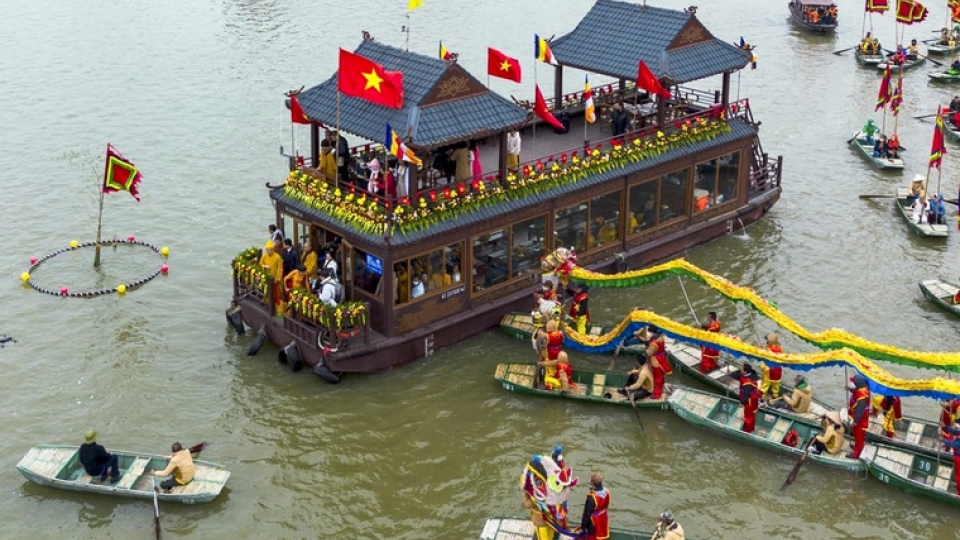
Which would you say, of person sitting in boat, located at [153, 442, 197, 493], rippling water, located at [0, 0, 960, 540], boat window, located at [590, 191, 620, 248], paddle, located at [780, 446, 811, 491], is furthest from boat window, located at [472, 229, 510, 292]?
paddle, located at [780, 446, 811, 491]

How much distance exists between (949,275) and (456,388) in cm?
1945

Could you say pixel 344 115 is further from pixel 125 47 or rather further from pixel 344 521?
pixel 125 47

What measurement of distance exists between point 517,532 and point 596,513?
2.14 metres

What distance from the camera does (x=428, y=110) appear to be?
111 feet

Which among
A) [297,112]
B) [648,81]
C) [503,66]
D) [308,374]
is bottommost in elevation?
[308,374]

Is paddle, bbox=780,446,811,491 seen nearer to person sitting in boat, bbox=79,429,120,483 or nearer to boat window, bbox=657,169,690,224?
boat window, bbox=657,169,690,224

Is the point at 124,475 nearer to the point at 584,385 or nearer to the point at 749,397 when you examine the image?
the point at 584,385

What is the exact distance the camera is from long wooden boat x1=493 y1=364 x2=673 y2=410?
A: 32.5 metres

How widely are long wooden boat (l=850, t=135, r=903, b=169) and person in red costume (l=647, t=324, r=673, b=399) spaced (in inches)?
929

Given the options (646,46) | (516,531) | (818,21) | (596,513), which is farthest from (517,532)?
(818,21)

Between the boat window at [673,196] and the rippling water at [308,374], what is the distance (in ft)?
7.99

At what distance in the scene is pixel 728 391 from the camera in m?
32.5

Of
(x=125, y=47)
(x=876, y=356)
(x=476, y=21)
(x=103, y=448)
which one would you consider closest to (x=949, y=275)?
(x=876, y=356)

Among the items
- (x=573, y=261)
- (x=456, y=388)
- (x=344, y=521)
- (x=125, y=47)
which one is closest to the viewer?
(x=344, y=521)
